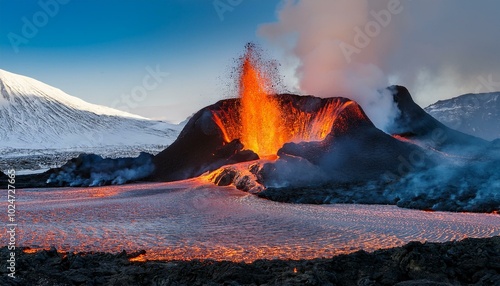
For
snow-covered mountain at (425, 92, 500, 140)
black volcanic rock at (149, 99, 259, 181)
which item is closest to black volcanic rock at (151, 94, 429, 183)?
black volcanic rock at (149, 99, 259, 181)

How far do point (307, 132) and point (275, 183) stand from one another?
974 centimetres

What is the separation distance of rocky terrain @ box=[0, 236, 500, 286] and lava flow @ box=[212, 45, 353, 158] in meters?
23.4

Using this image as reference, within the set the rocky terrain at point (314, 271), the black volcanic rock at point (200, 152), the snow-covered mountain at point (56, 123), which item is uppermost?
the snow-covered mountain at point (56, 123)

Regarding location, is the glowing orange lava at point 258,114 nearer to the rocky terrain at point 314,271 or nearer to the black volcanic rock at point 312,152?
the black volcanic rock at point 312,152

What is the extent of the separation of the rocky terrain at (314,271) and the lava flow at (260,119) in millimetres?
23416

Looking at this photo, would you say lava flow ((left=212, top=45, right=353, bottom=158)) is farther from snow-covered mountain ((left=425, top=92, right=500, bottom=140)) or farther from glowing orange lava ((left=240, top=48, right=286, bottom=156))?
snow-covered mountain ((left=425, top=92, right=500, bottom=140))

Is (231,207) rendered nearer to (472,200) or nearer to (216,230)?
(216,230)

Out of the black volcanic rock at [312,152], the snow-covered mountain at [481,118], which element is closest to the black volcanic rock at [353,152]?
the black volcanic rock at [312,152]

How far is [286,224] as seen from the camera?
41.4 ft

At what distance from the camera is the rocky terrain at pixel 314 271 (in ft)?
20.1

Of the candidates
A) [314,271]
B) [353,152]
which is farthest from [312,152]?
[314,271]

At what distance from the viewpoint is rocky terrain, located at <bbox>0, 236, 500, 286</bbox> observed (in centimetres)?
613

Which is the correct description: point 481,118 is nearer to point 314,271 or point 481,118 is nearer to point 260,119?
point 260,119

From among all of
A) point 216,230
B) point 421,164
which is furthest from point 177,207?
point 421,164
